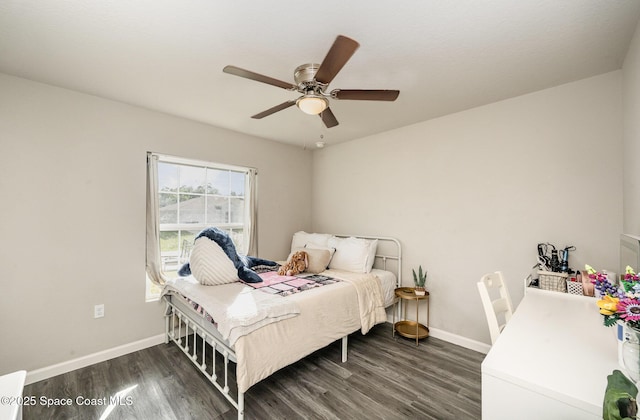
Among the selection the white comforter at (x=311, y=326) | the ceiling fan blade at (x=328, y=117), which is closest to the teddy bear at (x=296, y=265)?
the white comforter at (x=311, y=326)

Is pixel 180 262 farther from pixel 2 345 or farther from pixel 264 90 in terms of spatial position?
pixel 264 90

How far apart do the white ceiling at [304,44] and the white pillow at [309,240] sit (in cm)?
183

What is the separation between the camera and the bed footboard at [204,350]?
1.85 m

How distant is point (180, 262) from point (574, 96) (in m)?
4.22

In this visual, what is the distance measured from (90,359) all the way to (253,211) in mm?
2193

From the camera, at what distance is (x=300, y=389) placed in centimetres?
214

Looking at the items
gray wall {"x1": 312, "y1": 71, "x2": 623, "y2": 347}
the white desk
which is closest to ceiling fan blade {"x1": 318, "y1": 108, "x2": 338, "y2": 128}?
gray wall {"x1": 312, "y1": 71, "x2": 623, "y2": 347}

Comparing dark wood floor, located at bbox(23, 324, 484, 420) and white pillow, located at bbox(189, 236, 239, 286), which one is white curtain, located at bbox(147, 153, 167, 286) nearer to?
white pillow, located at bbox(189, 236, 239, 286)

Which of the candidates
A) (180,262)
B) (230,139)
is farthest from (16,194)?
(230,139)

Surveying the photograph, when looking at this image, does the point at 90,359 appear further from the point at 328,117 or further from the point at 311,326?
the point at 328,117

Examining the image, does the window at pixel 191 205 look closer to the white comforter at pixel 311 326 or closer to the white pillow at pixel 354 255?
the white pillow at pixel 354 255

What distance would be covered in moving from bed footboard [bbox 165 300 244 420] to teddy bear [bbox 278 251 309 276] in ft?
3.25

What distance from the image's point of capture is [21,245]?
222 centimetres

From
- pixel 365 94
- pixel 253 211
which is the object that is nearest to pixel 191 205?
pixel 253 211
